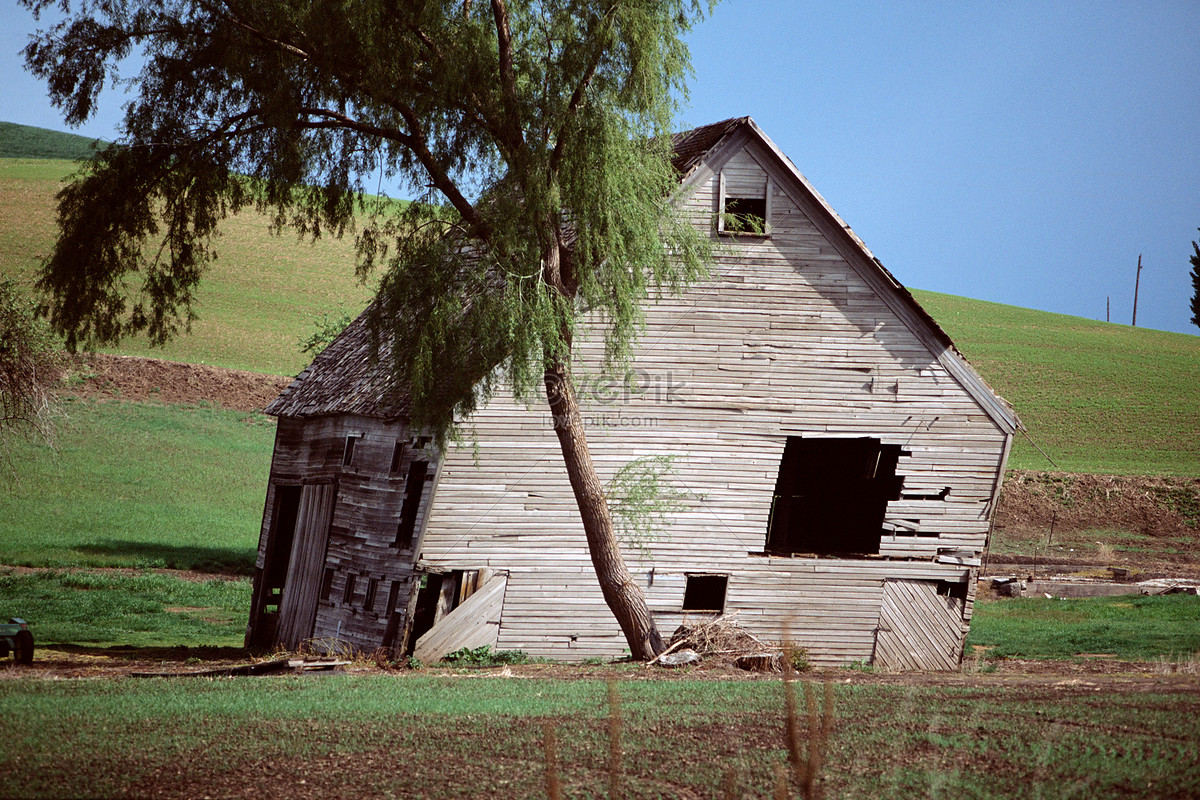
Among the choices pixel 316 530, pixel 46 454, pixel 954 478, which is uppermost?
pixel 954 478

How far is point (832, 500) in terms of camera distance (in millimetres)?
21375

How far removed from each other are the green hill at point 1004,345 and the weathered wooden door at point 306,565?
29.5m

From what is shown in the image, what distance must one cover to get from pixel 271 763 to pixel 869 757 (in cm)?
447

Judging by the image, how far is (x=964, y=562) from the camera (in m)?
17.0

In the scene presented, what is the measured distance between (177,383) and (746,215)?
3994 centimetres

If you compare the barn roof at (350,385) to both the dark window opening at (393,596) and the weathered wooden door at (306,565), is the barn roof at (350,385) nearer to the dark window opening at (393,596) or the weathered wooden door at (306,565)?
the weathered wooden door at (306,565)

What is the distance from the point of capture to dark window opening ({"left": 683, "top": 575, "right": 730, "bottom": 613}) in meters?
16.6

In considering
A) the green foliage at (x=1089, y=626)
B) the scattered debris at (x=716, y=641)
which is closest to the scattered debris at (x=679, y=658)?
the scattered debris at (x=716, y=641)

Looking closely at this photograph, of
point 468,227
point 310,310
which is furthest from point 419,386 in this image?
point 310,310

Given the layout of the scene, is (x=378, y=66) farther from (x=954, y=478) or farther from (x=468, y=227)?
(x=954, y=478)

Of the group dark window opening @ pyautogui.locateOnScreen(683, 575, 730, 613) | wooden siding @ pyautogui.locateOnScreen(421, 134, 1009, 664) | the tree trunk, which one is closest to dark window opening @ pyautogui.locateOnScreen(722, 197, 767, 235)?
wooden siding @ pyautogui.locateOnScreen(421, 134, 1009, 664)

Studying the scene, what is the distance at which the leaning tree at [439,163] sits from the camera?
1377 centimetres

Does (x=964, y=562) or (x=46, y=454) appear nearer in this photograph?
(x=964, y=562)

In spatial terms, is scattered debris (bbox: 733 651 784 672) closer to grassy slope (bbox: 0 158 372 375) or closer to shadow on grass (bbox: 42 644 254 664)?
shadow on grass (bbox: 42 644 254 664)
